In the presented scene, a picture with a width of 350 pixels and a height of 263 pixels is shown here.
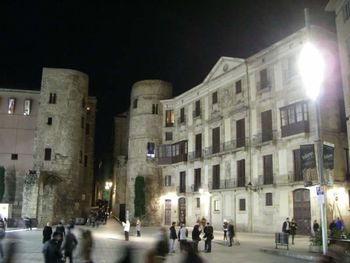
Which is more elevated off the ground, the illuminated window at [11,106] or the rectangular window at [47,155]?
the illuminated window at [11,106]

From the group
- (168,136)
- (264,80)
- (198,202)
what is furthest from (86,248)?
(168,136)

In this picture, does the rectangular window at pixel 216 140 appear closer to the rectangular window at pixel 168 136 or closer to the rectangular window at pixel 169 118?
the rectangular window at pixel 168 136

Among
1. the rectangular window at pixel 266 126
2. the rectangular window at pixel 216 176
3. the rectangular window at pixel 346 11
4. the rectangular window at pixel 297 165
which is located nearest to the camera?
the rectangular window at pixel 346 11

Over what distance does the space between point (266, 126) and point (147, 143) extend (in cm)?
1892

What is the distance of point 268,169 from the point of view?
111ft

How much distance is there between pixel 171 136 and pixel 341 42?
25.1m

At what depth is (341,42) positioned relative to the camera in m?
28.5

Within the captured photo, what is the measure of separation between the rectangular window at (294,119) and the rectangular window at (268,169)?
2.96m

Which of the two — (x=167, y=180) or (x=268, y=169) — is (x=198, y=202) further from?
(x=268, y=169)

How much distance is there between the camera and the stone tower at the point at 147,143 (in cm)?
4884

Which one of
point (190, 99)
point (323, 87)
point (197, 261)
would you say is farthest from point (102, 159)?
point (197, 261)

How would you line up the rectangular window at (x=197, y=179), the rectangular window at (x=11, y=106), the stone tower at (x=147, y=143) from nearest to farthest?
the rectangular window at (x=197, y=179), the stone tower at (x=147, y=143), the rectangular window at (x=11, y=106)

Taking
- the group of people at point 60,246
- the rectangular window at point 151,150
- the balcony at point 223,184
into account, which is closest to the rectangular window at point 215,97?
the balcony at point 223,184

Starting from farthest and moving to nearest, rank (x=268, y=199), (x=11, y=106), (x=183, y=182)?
(x=11, y=106), (x=183, y=182), (x=268, y=199)
